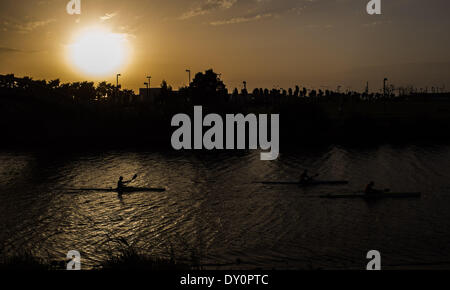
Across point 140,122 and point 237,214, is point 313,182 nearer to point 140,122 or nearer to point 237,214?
point 237,214

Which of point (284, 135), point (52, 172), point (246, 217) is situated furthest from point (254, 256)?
point (284, 135)

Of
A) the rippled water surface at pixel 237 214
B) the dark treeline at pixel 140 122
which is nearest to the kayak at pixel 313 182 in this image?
the rippled water surface at pixel 237 214

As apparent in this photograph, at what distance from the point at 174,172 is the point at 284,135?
4176cm

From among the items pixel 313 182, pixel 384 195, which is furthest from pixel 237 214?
pixel 384 195

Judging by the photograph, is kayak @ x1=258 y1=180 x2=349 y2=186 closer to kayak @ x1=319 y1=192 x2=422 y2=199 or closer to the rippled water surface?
the rippled water surface

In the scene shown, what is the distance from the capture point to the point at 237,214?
3381 centimetres

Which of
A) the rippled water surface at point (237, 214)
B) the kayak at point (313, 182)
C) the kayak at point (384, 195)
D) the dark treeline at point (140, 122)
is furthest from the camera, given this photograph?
the dark treeline at point (140, 122)

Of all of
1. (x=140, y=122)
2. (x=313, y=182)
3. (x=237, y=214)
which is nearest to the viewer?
(x=237, y=214)

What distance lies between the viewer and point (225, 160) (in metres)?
69.1

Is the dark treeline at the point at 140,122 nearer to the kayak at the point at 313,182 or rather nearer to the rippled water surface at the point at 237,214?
the rippled water surface at the point at 237,214

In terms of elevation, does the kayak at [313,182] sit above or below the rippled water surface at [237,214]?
above

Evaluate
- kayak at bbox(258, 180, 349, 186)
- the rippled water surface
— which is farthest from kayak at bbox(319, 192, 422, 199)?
kayak at bbox(258, 180, 349, 186)

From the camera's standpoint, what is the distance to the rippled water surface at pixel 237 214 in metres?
24.4

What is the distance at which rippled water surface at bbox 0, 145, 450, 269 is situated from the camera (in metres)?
24.4
